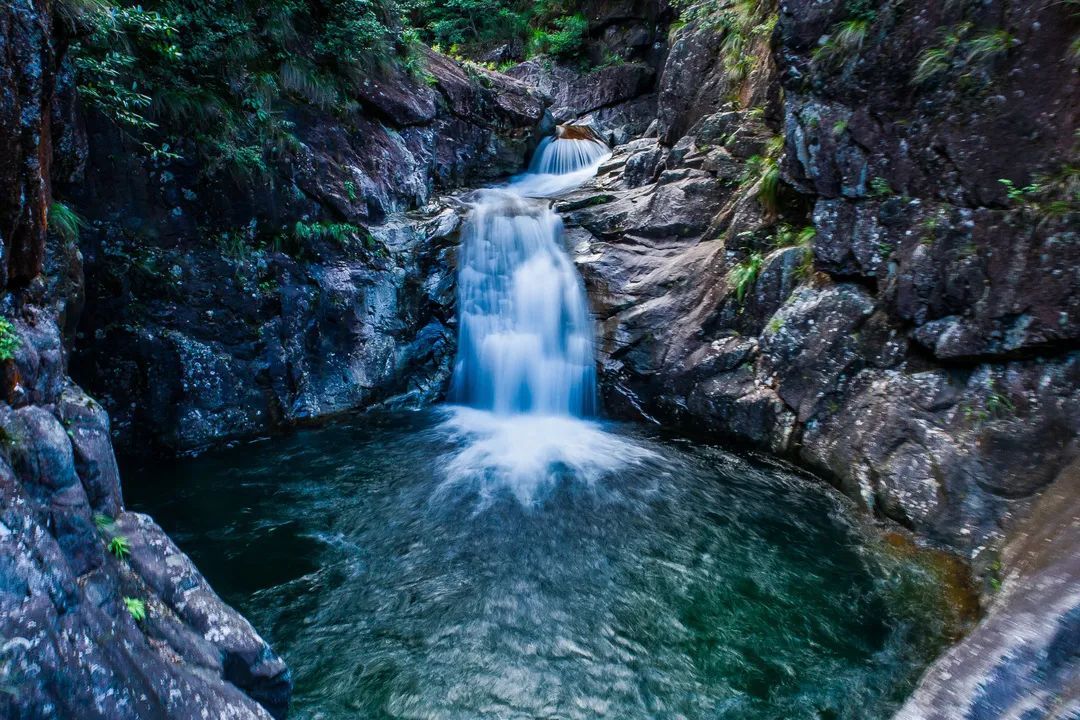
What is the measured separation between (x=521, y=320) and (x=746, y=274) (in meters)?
3.69

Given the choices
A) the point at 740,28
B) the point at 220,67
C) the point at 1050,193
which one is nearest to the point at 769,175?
the point at 1050,193

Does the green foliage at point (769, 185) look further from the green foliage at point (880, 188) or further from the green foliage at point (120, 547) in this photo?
the green foliage at point (120, 547)

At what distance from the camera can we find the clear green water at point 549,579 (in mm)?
4020

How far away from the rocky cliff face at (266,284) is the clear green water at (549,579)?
0.79 m

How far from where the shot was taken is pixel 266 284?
26.6ft

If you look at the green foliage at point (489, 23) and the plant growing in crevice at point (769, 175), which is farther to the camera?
the green foliage at point (489, 23)

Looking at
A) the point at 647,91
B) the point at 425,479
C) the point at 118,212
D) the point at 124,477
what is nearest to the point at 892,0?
the point at 425,479

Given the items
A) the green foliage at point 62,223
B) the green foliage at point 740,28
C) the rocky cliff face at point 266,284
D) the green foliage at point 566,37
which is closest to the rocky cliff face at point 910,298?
the green foliage at point 740,28

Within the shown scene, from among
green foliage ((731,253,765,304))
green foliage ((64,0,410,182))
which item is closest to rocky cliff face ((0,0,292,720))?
green foliage ((64,0,410,182))

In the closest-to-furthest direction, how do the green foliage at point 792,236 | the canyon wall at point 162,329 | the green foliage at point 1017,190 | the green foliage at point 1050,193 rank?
the canyon wall at point 162,329, the green foliage at point 1050,193, the green foliage at point 1017,190, the green foliage at point 792,236

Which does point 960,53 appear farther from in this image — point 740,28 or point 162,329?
point 162,329

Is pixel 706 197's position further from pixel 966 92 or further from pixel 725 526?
pixel 725 526

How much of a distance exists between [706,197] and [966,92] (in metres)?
4.00

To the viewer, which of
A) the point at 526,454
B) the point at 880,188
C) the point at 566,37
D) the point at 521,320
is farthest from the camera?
the point at 566,37
